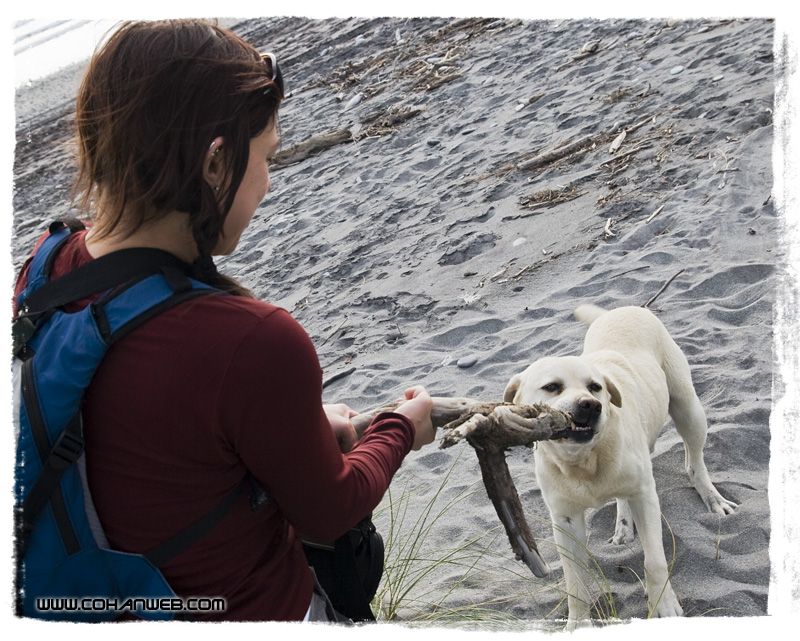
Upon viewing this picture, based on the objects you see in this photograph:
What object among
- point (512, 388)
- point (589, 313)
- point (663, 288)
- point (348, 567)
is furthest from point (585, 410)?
point (663, 288)

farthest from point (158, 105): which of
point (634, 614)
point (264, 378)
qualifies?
point (634, 614)

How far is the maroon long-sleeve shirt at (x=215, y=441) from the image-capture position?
1383 mm

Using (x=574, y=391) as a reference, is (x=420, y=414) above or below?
above

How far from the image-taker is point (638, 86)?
7301 mm

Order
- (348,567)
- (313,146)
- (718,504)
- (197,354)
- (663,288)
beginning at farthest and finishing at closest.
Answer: (313,146)
(663,288)
(718,504)
(348,567)
(197,354)

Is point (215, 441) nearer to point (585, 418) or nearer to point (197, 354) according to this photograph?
point (197, 354)

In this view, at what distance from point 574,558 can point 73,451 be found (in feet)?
7.39

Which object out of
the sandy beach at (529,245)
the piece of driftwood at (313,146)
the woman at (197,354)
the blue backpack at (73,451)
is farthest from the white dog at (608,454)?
the piece of driftwood at (313,146)

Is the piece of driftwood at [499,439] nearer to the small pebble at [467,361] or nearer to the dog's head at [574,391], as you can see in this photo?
the dog's head at [574,391]

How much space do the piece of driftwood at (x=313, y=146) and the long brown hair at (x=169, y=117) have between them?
26.3 ft

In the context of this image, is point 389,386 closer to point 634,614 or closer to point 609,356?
point 609,356

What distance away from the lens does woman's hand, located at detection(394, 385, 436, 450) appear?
6.75ft

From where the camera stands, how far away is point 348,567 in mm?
2051

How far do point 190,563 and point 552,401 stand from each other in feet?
5.89
